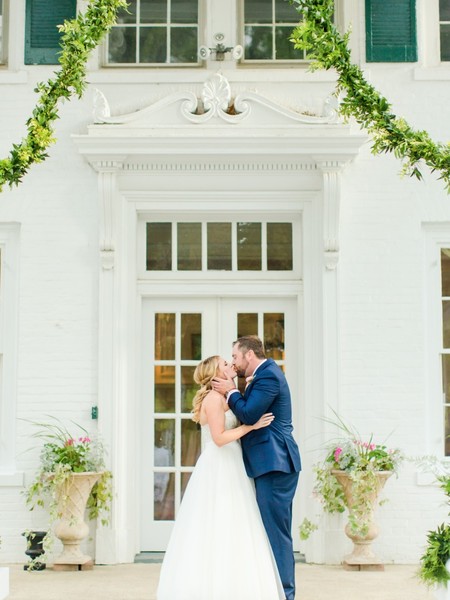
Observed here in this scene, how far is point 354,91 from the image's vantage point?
20.5 feet

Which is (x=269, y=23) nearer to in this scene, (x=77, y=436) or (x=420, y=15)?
(x=420, y=15)

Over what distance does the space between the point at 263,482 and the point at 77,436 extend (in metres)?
2.29

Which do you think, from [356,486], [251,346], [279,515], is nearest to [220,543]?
[279,515]

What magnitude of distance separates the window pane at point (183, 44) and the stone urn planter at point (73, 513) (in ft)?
11.9

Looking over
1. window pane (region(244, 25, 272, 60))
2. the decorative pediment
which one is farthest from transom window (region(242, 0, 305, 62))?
the decorative pediment

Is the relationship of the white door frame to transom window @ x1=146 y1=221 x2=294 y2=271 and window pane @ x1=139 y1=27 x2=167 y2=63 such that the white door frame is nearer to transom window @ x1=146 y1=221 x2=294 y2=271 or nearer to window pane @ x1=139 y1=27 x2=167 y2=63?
transom window @ x1=146 y1=221 x2=294 y2=271

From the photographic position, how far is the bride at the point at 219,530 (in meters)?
5.98

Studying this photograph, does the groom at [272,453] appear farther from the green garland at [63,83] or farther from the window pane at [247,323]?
the window pane at [247,323]

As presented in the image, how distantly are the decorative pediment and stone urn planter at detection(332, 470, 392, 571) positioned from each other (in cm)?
291

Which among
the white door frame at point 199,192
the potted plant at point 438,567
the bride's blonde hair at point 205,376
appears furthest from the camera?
the white door frame at point 199,192

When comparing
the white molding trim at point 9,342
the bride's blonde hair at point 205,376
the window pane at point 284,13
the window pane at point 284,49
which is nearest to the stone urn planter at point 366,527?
Result: the bride's blonde hair at point 205,376

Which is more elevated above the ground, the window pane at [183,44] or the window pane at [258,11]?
the window pane at [258,11]

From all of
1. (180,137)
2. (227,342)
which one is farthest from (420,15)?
(227,342)

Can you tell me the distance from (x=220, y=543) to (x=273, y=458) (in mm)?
634
